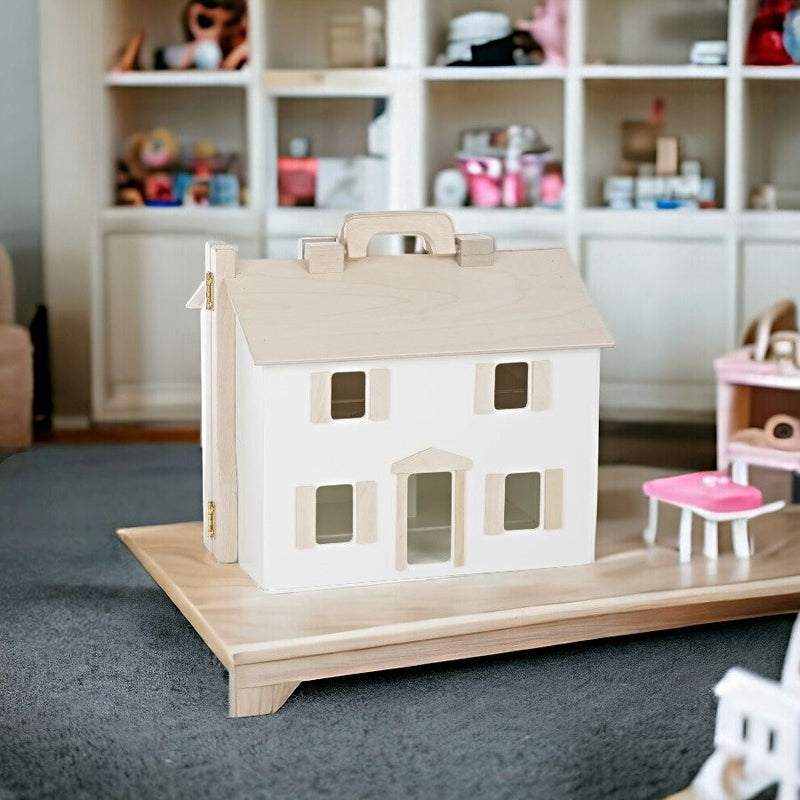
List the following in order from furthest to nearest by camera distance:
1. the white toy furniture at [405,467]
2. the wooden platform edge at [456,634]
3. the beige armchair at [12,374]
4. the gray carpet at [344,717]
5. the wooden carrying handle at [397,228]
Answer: the beige armchair at [12,374], the wooden carrying handle at [397,228], the white toy furniture at [405,467], the wooden platform edge at [456,634], the gray carpet at [344,717]

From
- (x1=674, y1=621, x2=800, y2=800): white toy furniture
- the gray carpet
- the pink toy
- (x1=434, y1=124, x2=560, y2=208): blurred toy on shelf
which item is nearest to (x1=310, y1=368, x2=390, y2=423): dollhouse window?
the gray carpet

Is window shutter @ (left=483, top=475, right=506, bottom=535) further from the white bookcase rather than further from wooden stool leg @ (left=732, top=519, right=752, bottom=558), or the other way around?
the white bookcase

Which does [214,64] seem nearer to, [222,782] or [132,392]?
[132,392]

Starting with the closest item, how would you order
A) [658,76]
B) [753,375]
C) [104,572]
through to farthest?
1. [104,572]
2. [753,375]
3. [658,76]

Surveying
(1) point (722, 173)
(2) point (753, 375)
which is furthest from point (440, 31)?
(2) point (753, 375)

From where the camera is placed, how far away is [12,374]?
3.21 meters

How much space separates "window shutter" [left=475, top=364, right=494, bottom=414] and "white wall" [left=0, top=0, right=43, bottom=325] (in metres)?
2.20

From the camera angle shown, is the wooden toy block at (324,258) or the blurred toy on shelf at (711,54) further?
the blurred toy on shelf at (711,54)

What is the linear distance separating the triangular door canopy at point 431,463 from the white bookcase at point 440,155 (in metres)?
1.90

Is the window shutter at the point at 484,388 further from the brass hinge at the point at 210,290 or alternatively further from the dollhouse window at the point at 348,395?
the brass hinge at the point at 210,290

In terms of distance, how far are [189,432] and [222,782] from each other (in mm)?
2190

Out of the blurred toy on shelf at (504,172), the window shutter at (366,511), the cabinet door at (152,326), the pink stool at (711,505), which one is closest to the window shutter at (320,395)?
the window shutter at (366,511)

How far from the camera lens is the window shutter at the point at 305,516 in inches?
70.5

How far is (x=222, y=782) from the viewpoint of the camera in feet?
4.92
